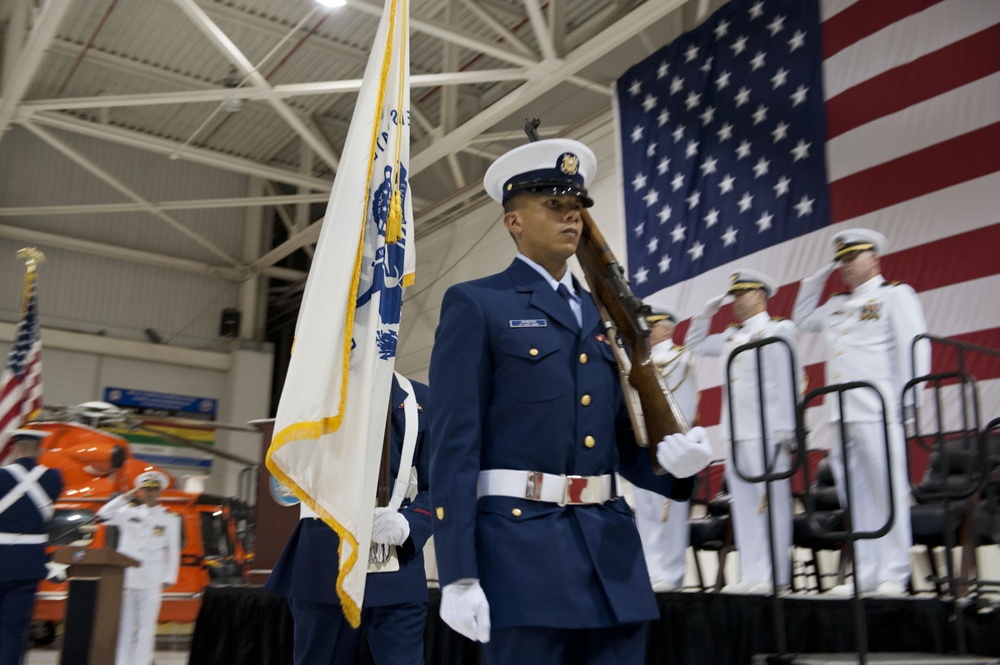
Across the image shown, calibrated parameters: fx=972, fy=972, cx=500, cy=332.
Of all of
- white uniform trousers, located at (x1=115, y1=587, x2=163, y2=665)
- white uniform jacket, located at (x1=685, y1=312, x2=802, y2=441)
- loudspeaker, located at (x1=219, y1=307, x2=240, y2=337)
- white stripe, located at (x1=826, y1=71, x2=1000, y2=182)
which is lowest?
white uniform trousers, located at (x1=115, y1=587, x2=163, y2=665)

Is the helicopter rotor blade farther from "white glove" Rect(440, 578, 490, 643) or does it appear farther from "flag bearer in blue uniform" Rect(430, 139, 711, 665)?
"white glove" Rect(440, 578, 490, 643)

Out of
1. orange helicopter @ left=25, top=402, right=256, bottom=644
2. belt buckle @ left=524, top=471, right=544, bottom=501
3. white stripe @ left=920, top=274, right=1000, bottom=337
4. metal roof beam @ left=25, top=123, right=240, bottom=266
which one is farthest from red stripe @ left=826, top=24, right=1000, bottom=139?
metal roof beam @ left=25, top=123, right=240, bottom=266

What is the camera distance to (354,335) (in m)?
2.82

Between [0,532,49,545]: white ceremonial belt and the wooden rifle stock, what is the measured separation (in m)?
4.67

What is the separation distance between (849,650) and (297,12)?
9.61m

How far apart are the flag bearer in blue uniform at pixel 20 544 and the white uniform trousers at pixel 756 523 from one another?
3927mm

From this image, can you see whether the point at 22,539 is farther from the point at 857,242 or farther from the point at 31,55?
the point at 31,55

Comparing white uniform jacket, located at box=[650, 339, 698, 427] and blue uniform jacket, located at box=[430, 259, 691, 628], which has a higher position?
white uniform jacket, located at box=[650, 339, 698, 427]

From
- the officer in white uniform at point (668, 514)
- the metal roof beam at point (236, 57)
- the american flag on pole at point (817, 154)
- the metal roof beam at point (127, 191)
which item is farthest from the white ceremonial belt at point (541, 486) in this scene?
the metal roof beam at point (127, 191)

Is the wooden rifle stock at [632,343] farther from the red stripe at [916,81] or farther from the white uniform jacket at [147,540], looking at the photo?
the white uniform jacket at [147,540]

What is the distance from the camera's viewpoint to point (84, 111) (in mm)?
13516

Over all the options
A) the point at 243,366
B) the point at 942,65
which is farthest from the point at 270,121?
the point at 942,65

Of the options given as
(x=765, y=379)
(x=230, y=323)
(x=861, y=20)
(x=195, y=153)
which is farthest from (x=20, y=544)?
(x=230, y=323)

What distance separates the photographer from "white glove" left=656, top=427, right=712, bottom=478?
181 cm
